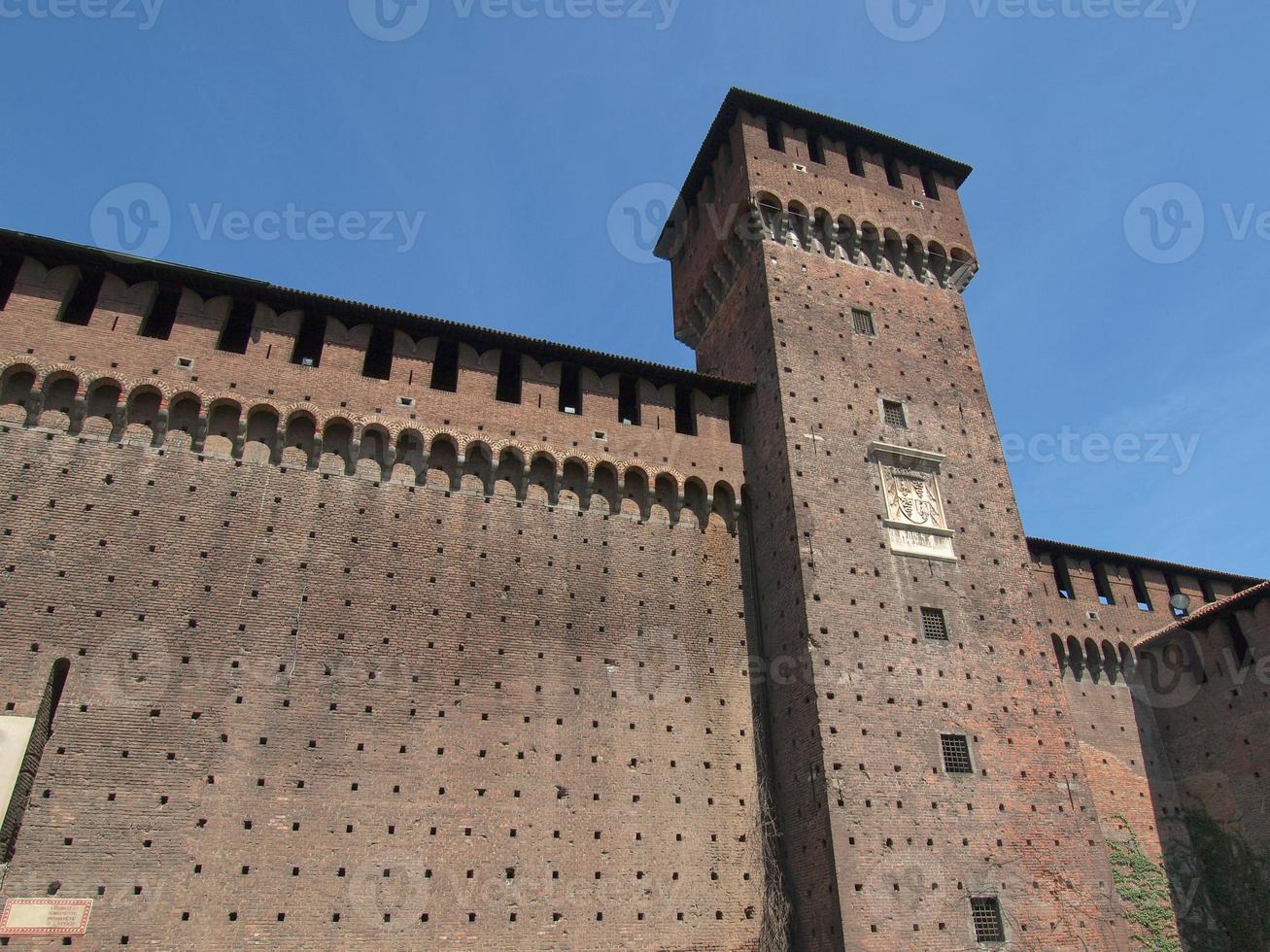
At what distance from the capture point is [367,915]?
423 inches

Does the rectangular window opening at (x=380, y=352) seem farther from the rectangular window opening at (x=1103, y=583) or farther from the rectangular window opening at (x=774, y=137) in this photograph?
the rectangular window opening at (x=1103, y=583)

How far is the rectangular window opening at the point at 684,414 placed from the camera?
53.7 ft

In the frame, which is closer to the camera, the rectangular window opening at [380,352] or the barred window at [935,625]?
the barred window at [935,625]

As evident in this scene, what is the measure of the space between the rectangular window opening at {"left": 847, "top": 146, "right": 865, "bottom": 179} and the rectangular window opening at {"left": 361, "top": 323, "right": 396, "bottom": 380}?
1089cm

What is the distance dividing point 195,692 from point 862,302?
13543mm

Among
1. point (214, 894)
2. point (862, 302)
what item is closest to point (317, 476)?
point (214, 894)

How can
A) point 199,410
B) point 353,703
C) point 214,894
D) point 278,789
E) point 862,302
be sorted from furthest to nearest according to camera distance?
point 862,302, point 199,410, point 353,703, point 278,789, point 214,894

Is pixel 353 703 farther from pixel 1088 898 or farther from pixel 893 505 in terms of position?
pixel 1088 898

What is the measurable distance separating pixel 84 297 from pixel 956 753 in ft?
49.3

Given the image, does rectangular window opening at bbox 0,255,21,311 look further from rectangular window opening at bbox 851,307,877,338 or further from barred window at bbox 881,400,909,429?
barred window at bbox 881,400,909,429

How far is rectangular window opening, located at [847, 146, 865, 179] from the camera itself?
64.3 ft

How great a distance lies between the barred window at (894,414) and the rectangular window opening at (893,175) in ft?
20.4

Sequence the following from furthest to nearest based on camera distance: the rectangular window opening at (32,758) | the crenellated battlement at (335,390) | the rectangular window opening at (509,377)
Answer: the rectangular window opening at (509,377), the crenellated battlement at (335,390), the rectangular window opening at (32,758)

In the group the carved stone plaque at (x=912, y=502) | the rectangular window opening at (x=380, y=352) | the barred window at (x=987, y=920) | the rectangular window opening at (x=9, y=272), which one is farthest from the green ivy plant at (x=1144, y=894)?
the rectangular window opening at (x=9, y=272)
